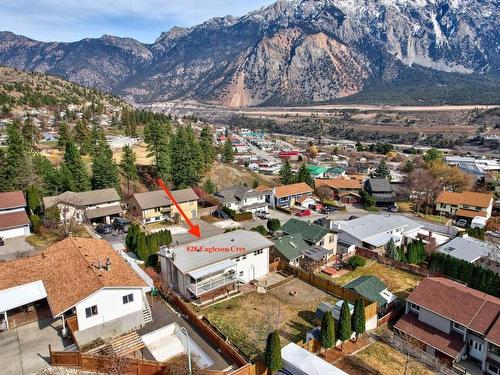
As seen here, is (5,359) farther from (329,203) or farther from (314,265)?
(329,203)

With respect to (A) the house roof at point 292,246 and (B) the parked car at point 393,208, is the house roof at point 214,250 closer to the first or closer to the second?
(A) the house roof at point 292,246

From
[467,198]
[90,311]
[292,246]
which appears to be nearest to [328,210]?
[467,198]

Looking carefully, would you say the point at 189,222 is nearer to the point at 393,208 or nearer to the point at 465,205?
the point at 393,208

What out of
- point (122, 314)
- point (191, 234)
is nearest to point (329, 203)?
point (191, 234)

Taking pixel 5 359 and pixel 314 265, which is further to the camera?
pixel 314 265

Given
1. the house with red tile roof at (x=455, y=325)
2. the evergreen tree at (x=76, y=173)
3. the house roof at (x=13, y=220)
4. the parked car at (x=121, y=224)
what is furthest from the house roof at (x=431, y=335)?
the evergreen tree at (x=76, y=173)

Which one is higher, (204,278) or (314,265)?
(204,278)

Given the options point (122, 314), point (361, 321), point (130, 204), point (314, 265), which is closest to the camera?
point (122, 314)
